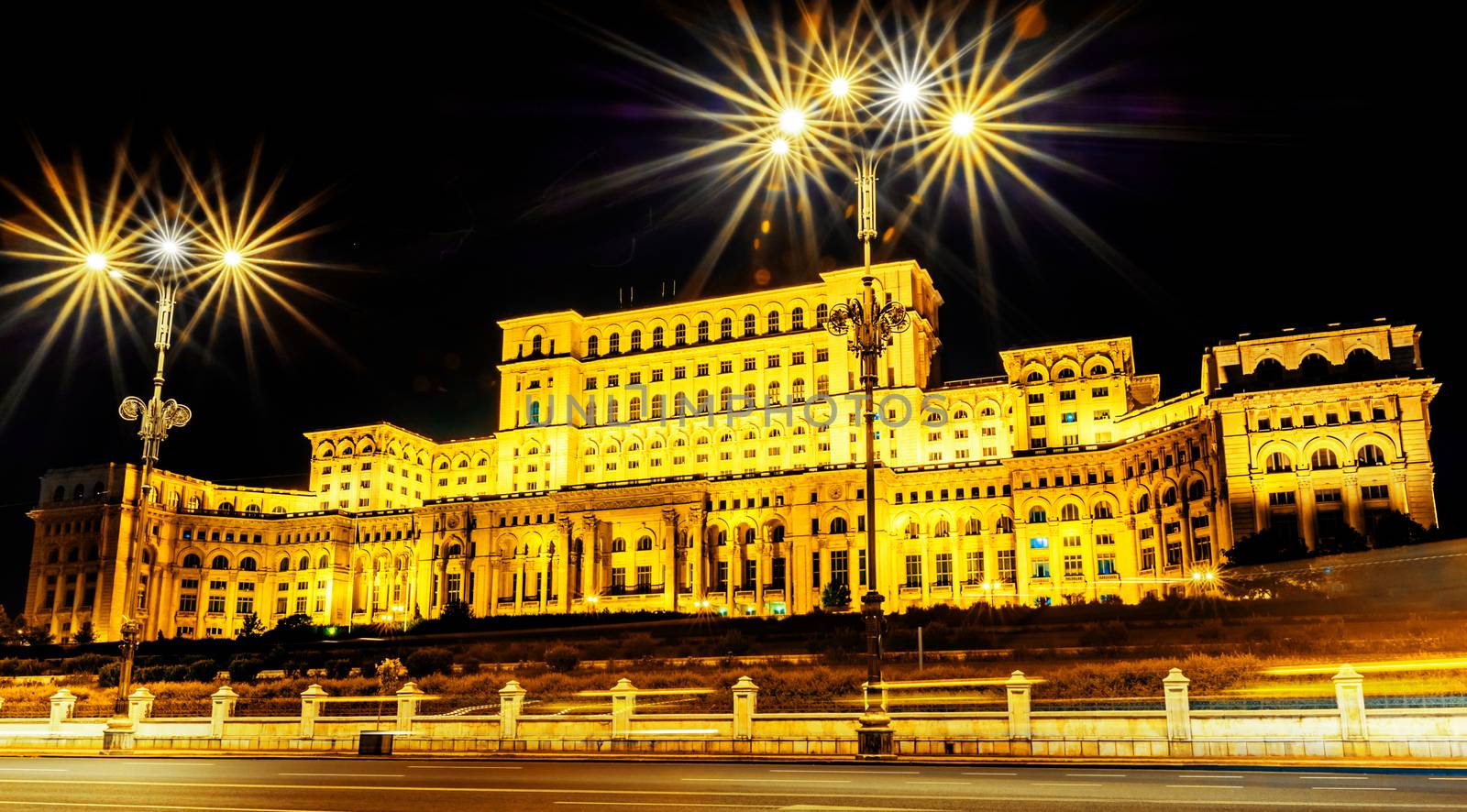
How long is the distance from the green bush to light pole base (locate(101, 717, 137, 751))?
76.4 feet

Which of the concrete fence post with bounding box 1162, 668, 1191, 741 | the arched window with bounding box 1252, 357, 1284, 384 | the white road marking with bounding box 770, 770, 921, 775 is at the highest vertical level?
the arched window with bounding box 1252, 357, 1284, 384

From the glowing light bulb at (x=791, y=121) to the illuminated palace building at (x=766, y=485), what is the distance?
5951cm

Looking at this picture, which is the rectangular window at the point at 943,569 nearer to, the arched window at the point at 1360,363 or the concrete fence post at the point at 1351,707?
the arched window at the point at 1360,363

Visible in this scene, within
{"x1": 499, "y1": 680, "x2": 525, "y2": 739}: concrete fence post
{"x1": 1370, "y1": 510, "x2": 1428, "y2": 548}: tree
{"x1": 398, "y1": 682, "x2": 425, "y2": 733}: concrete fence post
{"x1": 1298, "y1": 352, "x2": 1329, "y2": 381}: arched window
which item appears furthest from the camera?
{"x1": 1298, "y1": 352, "x2": 1329, "y2": 381}: arched window

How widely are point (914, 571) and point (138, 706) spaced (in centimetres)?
6895

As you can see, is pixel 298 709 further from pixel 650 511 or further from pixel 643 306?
pixel 643 306

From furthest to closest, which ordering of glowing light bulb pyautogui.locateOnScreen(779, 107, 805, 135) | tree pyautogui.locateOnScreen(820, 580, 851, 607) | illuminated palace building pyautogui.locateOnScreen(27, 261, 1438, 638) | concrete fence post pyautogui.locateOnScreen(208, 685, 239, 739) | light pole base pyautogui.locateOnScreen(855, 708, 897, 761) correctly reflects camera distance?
1. tree pyautogui.locateOnScreen(820, 580, 851, 607)
2. illuminated palace building pyautogui.locateOnScreen(27, 261, 1438, 638)
3. concrete fence post pyautogui.locateOnScreen(208, 685, 239, 739)
4. glowing light bulb pyautogui.locateOnScreen(779, 107, 805, 135)
5. light pole base pyautogui.locateOnScreen(855, 708, 897, 761)

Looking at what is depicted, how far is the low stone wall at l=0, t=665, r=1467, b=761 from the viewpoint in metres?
23.2

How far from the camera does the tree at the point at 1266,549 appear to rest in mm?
68312

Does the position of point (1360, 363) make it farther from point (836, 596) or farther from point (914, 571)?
point (836, 596)

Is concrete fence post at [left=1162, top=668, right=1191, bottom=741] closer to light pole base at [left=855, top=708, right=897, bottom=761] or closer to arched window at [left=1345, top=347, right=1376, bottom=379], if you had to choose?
light pole base at [left=855, top=708, right=897, bottom=761]

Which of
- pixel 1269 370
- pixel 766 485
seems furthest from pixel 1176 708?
pixel 766 485

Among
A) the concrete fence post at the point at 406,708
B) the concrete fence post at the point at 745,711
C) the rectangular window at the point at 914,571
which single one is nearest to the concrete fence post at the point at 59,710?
the concrete fence post at the point at 406,708

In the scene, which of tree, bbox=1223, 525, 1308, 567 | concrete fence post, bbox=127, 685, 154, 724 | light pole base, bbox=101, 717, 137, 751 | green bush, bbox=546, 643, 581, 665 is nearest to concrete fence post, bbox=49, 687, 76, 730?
concrete fence post, bbox=127, 685, 154, 724
